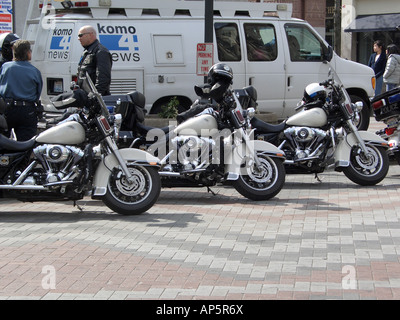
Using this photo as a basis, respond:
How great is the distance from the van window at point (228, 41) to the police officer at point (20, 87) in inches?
202

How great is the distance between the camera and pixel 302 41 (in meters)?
14.4

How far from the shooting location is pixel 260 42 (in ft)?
46.7

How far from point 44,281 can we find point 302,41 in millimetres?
9653

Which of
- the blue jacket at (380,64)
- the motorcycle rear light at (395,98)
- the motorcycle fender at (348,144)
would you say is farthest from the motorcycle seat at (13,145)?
the blue jacket at (380,64)

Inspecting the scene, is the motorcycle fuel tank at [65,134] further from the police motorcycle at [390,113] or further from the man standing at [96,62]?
the police motorcycle at [390,113]

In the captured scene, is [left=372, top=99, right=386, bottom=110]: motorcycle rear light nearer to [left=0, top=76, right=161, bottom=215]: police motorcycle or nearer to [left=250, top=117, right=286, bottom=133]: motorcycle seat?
[left=250, top=117, right=286, bottom=133]: motorcycle seat

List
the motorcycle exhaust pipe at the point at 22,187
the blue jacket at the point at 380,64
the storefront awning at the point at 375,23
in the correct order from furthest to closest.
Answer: the storefront awning at the point at 375,23 < the blue jacket at the point at 380,64 < the motorcycle exhaust pipe at the point at 22,187

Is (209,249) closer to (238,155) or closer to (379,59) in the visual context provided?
(238,155)

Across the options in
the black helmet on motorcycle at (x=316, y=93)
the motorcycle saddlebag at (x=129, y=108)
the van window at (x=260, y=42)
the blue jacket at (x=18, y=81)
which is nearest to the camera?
the blue jacket at (x=18, y=81)

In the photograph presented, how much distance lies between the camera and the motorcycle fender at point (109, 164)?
8.16 meters

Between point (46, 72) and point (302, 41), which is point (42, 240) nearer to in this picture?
point (46, 72)

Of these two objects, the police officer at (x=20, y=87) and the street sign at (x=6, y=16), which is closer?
the police officer at (x=20, y=87)

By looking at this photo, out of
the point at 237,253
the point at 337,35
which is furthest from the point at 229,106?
the point at 337,35

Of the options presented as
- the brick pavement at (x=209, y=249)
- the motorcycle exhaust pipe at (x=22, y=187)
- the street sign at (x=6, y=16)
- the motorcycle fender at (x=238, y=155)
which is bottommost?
the brick pavement at (x=209, y=249)
